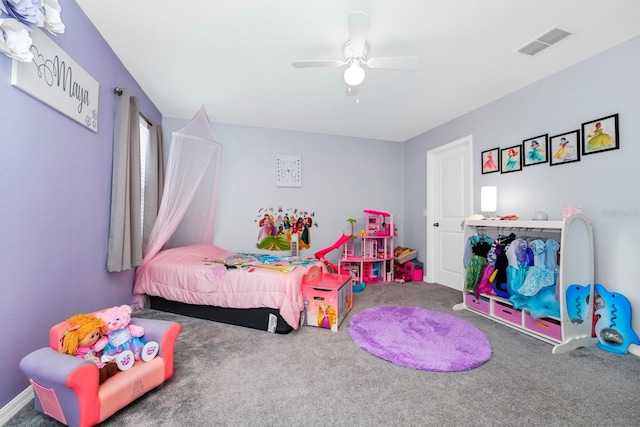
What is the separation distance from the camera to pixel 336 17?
6.31 ft

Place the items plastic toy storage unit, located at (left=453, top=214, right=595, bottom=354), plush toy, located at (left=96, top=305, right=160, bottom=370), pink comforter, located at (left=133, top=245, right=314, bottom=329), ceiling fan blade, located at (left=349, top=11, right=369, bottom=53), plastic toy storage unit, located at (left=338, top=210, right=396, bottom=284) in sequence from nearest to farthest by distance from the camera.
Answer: plush toy, located at (left=96, top=305, right=160, bottom=370), ceiling fan blade, located at (left=349, top=11, right=369, bottom=53), plastic toy storage unit, located at (left=453, top=214, right=595, bottom=354), pink comforter, located at (left=133, top=245, right=314, bottom=329), plastic toy storage unit, located at (left=338, top=210, right=396, bottom=284)

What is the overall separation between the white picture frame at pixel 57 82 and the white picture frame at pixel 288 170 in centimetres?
250

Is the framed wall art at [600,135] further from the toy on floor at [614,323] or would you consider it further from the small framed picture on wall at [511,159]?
the toy on floor at [614,323]

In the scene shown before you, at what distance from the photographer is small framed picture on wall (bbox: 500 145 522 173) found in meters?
3.05

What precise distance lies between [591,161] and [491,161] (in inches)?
39.4

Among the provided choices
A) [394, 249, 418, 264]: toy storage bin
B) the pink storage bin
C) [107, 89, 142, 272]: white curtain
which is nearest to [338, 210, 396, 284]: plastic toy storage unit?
[394, 249, 418, 264]: toy storage bin

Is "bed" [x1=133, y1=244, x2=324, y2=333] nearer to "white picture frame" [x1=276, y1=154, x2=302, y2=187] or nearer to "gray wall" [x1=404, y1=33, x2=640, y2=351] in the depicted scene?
"white picture frame" [x1=276, y1=154, x2=302, y2=187]

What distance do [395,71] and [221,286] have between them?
8.90 ft

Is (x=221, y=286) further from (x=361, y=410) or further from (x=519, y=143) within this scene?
(x=519, y=143)

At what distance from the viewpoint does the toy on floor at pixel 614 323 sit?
6.96 ft

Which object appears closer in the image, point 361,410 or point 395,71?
point 361,410

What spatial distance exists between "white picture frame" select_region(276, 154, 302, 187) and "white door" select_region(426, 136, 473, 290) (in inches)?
84.6

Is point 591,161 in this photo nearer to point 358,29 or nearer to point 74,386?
point 358,29

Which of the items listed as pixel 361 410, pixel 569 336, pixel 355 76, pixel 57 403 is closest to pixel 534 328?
pixel 569 336
